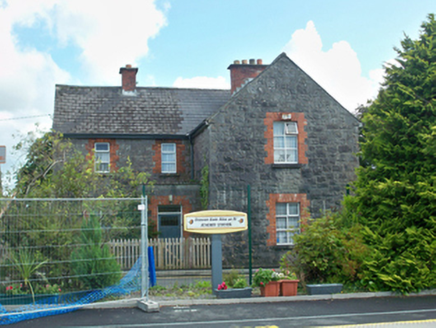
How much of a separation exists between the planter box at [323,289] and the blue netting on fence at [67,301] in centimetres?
423

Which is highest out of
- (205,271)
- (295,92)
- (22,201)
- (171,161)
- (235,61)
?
(235,61)

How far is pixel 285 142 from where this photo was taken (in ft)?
71.5

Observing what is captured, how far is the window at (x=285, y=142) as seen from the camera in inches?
853

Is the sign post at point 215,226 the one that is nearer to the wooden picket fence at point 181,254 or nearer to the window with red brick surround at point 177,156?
the wooden picket fence at point 181,254

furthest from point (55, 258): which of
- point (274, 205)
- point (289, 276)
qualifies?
point (274, 205)

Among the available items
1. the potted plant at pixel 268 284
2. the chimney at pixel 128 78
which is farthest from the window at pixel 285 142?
the potted plant at pixel 268 284

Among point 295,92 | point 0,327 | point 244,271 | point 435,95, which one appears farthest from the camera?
point 295,92

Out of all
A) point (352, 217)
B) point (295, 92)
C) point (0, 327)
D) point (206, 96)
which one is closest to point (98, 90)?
point (206, 96)

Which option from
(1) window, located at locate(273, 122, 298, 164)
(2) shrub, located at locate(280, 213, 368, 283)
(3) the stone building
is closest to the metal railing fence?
(2) shrub, located at locate(280, 213, 368, 283)

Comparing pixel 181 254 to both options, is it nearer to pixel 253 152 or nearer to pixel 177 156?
pixel 253 152

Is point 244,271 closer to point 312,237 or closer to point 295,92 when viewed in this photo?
point 312,237

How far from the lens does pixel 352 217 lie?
1467 cm

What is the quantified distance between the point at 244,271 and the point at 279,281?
21.2 ft

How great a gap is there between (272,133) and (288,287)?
10.1 meters
